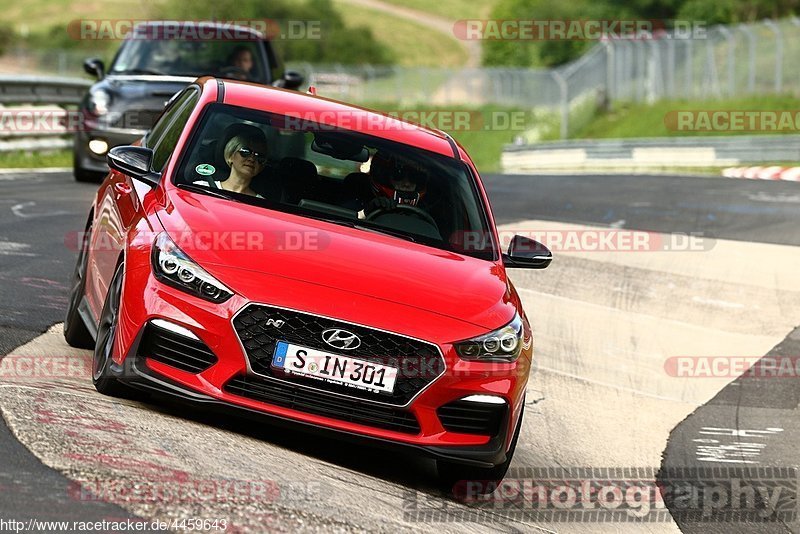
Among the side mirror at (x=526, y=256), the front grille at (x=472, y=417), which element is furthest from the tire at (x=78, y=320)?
the front grille at (x=472, y=417)

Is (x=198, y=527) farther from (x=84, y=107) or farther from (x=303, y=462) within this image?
(x=84, y=107)

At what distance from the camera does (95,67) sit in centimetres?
1684

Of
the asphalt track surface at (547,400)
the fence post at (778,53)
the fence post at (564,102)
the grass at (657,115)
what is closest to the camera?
the asphalt track surface at (547,400)

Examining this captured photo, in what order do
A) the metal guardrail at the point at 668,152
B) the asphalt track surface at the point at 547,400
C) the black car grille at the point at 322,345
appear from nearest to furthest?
the asphalt track surface at the point at 547,400
the black car grille at the point at 322,345
the metal guardrail at the point at 668,152

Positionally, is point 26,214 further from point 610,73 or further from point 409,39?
point 409,39

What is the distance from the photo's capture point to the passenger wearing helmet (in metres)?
7.09

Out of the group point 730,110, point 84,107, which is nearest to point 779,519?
point 84,107

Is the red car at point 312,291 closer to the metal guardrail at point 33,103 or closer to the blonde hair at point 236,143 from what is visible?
the blonde hair at point 236,143

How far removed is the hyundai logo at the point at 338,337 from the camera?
19.1 feet

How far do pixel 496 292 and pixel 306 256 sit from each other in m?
0.92

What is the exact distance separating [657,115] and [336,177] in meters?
36.7

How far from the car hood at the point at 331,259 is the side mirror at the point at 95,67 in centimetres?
1057

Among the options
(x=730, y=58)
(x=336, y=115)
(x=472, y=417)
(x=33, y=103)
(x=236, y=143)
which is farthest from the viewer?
(x=730, y=58)

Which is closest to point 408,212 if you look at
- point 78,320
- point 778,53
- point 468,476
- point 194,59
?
point 468,476
